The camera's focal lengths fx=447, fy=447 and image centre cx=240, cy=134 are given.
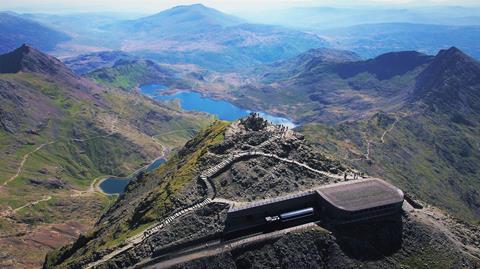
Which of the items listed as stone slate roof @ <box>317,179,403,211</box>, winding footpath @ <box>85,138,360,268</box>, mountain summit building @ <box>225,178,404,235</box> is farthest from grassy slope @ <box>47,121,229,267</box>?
stone slate roof @ <box>317,179,403,211</box>

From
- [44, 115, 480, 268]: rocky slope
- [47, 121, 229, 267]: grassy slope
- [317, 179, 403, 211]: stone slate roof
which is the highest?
[317, 179, 403, 211]: stone slate roof

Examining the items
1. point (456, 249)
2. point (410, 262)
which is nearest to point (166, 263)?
point (410, 262)

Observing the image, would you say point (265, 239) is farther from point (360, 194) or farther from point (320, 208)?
point (360, 194)

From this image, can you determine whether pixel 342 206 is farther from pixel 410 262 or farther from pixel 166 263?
pixel 166 263

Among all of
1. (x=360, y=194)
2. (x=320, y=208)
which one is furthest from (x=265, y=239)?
(x=360, y=194)

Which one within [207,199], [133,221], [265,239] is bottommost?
[133,221]

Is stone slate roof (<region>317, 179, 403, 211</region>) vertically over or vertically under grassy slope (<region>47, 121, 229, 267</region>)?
over

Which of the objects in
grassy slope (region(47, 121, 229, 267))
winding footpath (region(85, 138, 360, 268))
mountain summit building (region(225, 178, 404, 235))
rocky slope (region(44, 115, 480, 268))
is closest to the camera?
rocky slope (region(44, 115, 480, 268))

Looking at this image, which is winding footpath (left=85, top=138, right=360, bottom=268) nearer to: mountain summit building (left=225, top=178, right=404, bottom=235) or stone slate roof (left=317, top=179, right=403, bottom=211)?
mountain summit building (left=225, top=178, right=404, bottom=235)

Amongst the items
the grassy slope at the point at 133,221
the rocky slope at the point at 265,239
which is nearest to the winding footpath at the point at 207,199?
the rocky slope at the point at 265,239

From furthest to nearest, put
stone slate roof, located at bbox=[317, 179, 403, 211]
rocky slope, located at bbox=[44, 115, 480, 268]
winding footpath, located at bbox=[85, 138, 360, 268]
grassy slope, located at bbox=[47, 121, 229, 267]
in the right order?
grassy slope, located at bbox=[47, 121, 229, 267] < stone slate roof, located at bbox=[317, 179, 403, 211] < winding footpath, located at bbox=[85, 138, 360, 268] < rocky slope, located at bbox=[44, 115, 480, 268]
